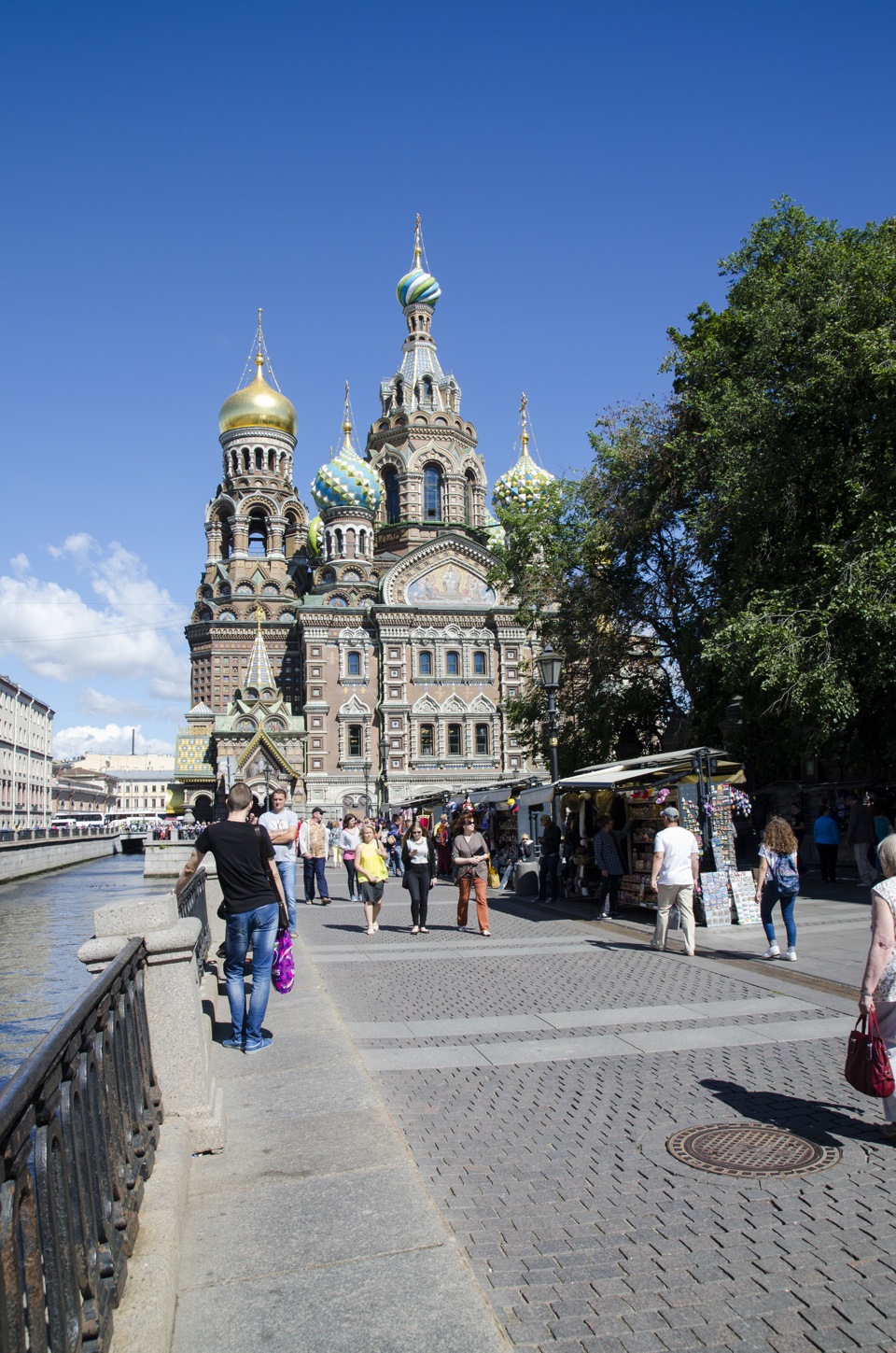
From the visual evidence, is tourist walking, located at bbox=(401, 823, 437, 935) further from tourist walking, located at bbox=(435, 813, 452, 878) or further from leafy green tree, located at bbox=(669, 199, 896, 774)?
tourist walking, located at bbox=(435, 813, 452, 878)

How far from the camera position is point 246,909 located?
7.19 meters

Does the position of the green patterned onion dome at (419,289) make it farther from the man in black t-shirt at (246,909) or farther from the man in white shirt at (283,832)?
the man in black t-shirt at (246,909)

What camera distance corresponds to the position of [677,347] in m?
25.9

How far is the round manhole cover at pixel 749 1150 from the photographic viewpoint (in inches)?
198

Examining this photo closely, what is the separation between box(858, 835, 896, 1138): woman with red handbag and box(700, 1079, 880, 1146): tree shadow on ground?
28cm

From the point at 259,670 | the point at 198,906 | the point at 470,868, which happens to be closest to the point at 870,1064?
the point at 198,906

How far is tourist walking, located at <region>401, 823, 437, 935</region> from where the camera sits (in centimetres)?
1448

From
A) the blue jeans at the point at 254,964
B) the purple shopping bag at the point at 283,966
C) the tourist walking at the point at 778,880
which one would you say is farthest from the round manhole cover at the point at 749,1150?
the tourist walking at the point at 778,880

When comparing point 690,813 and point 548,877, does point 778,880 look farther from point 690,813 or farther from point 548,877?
point 548,877

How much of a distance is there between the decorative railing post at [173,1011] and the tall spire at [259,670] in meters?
52.2

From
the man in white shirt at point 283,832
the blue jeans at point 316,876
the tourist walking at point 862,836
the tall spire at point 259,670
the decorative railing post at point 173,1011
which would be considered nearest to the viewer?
the decorative railing post at point 173,1011

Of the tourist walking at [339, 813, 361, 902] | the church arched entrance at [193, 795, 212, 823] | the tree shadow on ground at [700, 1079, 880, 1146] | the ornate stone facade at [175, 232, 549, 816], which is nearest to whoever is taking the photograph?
the tree shadow on ground at [700, 1079, 880, 1146]

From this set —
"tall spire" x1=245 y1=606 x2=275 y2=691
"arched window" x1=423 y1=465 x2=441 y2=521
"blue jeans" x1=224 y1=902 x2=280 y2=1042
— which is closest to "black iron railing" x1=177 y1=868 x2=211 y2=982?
"blue jeans" x1=224 y1=902 x2=280 y2=1042

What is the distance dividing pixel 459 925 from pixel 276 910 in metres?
8.08
